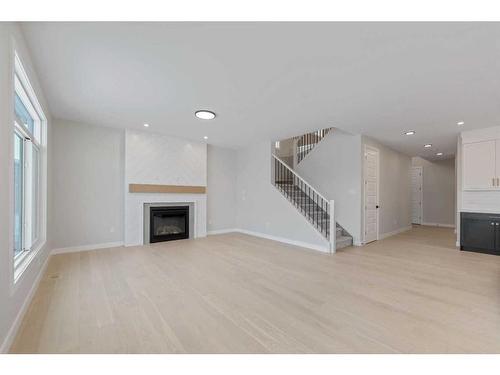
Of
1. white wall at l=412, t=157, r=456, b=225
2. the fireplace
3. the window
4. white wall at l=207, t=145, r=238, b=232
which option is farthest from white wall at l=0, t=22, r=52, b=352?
white wall at l=412, t=157, r=456, b=225

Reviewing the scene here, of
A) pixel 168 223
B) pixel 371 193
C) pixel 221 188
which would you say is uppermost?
pixel 221 188

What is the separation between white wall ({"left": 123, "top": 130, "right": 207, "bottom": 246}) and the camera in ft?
17.3

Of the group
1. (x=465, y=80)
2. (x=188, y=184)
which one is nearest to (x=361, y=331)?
(x=465, y=80)

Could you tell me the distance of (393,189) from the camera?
6883 mm

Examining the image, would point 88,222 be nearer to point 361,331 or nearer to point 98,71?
point 98,71

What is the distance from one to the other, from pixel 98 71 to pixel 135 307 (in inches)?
105

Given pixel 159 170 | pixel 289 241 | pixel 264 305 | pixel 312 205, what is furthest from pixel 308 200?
pixel 264 305

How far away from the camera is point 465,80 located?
276cm

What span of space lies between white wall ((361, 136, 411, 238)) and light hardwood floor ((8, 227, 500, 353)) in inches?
86.4

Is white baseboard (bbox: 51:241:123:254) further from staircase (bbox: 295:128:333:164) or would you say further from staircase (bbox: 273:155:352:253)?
staircase (bbox: 295:128:333:164)

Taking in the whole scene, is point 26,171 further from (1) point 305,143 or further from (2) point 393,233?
(2) point 393,233

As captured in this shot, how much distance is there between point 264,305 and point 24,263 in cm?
273

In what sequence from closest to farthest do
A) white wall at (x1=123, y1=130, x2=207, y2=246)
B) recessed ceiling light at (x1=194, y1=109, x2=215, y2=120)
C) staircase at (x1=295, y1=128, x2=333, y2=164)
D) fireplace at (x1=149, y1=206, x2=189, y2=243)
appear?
recessed ceiling light at (x1=194, y1=109, x2=215, y2=120) < white wall at (x1=123, y1=130, x2=207, y2=246) < fireplace at (x1=149, y1=206, x2=189, y2=243) < staircase at (x1=295, y1=128, x2=333, y2=164)
